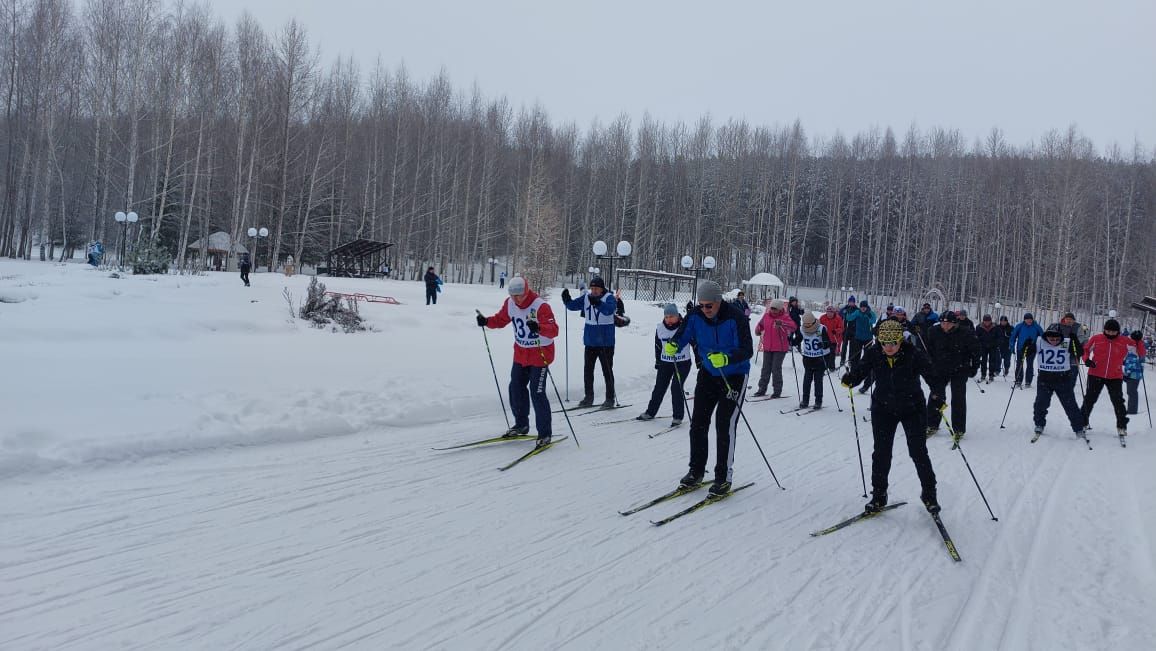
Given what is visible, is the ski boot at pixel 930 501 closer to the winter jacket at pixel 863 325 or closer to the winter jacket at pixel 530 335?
the winter jacket at pixel 530 335

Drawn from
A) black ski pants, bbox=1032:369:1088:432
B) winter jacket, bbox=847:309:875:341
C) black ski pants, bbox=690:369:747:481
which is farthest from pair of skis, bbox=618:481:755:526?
winter jacket, bbox=847:309:875:341

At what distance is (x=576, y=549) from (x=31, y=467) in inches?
170

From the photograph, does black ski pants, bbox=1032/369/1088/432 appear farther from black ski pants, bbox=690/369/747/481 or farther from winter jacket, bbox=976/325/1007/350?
black ski pants, bbox=690/369/747/481

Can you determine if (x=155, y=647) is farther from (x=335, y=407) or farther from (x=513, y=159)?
(x=513, y=159)

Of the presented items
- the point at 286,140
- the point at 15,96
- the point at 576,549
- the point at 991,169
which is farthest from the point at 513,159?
the point at 576,549

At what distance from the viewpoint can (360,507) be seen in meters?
4.79

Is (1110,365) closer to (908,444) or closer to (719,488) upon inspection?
(908,444)

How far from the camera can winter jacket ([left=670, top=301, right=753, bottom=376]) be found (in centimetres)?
537

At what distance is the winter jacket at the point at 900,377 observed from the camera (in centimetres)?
504

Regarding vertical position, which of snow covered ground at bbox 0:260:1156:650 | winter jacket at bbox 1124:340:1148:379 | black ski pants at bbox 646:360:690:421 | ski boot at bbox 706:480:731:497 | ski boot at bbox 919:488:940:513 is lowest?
snow covered ground at bbox 0:260:1156:650

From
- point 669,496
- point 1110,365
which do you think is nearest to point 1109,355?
point 1110,365

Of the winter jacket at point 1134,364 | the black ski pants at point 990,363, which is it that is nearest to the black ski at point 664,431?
the winter jacket at point 1134,364

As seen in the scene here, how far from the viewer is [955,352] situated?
337 inches

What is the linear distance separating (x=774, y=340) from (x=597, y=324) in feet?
12.0
